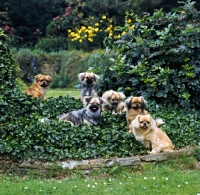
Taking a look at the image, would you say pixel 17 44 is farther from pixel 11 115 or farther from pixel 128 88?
pixel 11 115

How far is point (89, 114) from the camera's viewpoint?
9.16 metres

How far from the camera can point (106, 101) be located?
1023 centimetres

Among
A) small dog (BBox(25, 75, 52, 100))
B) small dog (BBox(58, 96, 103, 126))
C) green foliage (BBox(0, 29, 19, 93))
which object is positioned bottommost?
small dog (BBox(25, 75, 52, 100))

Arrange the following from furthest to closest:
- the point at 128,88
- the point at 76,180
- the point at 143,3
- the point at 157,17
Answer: the point at 143,3, the point at 157,17, the point at 128,88, the point at 76,180

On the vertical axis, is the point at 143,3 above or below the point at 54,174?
below

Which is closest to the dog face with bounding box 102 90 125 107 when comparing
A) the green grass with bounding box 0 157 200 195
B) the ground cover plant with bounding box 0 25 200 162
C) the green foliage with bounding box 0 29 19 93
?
the ground cover plant with bounding box 0 25 200 162

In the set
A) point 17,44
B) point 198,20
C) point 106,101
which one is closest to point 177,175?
→ point 106,101

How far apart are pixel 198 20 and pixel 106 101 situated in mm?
3892

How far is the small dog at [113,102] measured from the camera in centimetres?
1012

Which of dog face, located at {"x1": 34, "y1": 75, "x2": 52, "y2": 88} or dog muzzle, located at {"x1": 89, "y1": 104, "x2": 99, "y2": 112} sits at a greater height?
dog muzzle, located at {"x1": 89, "y1": 104, "x2": 99, "y2": 112}

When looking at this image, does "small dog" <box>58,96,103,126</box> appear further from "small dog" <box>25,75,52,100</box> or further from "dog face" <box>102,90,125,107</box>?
"small dog" <box>25,75,52,100</box>

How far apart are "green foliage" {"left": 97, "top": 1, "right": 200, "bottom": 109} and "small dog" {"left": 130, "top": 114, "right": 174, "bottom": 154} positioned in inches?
116

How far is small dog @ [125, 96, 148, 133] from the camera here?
9.14 m

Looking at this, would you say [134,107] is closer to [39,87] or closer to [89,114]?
[89,114]
